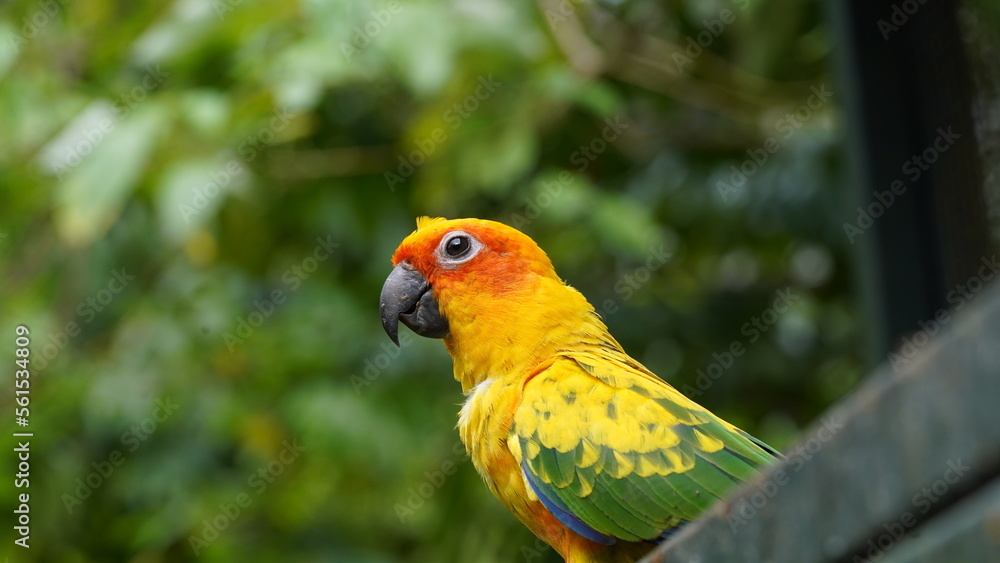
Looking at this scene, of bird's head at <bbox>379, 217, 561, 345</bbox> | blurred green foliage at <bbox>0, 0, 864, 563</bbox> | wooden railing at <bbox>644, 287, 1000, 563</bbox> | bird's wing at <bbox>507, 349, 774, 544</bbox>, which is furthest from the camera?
blurred green foliage at <bbox>0, 0, 864, 563</bbox>

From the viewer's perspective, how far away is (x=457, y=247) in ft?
8.86

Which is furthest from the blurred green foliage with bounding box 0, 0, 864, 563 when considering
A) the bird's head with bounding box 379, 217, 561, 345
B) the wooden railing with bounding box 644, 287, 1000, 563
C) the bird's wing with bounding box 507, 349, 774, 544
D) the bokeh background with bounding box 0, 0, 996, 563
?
the wooden railing with bounding box 644, 287, 1000, 563

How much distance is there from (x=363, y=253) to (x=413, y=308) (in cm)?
164

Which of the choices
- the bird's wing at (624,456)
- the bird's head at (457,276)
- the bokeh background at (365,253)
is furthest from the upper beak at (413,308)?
the bokeh background at (365,253)

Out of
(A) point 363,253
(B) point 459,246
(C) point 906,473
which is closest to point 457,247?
(B) point 459,246

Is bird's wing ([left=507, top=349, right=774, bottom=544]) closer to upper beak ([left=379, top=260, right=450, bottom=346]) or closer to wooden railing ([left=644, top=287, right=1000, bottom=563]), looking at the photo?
upper beak ([left=379, top=260, right=450, bottom=346])

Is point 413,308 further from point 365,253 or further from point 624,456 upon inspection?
point 365,253

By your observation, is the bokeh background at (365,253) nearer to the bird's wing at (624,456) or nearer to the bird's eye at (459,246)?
the bird's eye at (459,246)

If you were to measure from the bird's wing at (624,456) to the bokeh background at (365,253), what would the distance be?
139 cm

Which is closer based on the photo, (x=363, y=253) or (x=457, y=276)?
(x=457, y=276)

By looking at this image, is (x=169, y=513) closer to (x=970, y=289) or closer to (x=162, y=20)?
(x=162, y=20)

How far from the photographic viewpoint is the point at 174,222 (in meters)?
3.14

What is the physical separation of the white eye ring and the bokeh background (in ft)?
3.11

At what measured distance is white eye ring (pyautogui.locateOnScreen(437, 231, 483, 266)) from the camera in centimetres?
270
